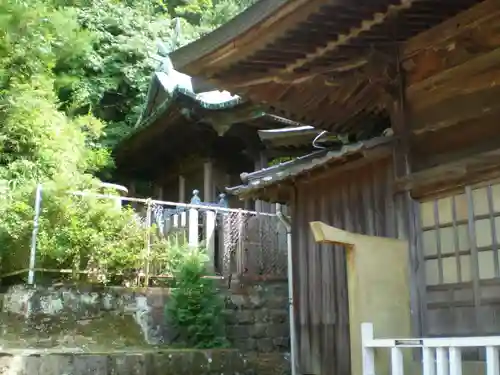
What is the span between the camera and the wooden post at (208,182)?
52.4 feet

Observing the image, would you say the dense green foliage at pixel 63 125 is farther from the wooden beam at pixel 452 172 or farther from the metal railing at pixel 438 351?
the metal railing at pixel 438 351

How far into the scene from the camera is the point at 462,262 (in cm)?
543

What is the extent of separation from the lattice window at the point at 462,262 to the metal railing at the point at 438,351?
805 millimetres

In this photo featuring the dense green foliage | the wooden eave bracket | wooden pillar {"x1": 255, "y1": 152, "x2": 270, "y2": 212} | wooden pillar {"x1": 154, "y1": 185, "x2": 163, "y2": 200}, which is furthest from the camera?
wooden pillar {"x1": 154, "y1": 185, "x2": 163, "y2": 200}

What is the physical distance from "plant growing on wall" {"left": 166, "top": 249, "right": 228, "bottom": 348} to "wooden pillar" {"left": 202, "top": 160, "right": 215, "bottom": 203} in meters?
5.59

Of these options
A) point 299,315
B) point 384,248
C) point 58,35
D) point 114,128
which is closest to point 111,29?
point 114,128

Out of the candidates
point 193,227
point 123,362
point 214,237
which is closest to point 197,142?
point 214,237

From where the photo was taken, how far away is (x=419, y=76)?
232 inches

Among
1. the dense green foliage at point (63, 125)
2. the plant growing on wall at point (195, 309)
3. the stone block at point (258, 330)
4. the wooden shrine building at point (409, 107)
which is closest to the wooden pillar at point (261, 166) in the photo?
the stone block at point (258, 330)

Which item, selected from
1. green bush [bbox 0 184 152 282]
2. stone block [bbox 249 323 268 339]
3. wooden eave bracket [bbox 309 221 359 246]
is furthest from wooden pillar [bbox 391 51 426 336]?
stone block [bbox 249 323 268 339]

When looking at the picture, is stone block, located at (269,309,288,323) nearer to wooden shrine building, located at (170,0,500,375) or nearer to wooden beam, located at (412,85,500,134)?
wooden shrine building, located at (170,0,500,375)

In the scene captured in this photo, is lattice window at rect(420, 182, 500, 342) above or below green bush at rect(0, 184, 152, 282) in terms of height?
below

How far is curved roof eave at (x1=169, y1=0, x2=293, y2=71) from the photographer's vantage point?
4785 mm

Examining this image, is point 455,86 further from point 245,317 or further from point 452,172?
point 245,317
